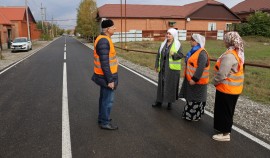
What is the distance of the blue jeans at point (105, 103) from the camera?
461 cm

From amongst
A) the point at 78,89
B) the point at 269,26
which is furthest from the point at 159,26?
the point at 78,89

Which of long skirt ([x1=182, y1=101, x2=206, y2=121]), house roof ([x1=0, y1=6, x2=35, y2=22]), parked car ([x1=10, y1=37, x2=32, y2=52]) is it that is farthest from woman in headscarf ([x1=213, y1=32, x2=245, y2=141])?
house roof ([x1=0, y1=6, x2=35, y2=22])

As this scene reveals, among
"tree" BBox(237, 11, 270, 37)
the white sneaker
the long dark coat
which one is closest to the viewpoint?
the white sneaker

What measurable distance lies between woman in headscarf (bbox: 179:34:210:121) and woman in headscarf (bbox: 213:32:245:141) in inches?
20.5

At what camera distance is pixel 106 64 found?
14.0ft

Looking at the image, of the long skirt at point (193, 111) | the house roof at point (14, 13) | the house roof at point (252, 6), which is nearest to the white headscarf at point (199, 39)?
the long skirt at point (193, 111)

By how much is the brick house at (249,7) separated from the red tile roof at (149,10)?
729cm

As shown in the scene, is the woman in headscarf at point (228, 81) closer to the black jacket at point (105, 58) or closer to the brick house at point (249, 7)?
the black jacket at point (105, 58)

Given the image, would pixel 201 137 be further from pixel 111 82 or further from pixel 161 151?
pixel 111 82

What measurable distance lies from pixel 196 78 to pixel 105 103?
69.9 inches

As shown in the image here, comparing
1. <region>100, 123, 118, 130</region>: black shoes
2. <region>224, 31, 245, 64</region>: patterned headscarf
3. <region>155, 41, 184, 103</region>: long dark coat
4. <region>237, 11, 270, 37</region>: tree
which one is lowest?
<region>100, 123, 118, 130</region>: black shoes

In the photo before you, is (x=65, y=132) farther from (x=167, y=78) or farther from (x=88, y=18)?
(x=88, y=18)

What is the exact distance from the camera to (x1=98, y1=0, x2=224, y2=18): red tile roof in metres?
45.3

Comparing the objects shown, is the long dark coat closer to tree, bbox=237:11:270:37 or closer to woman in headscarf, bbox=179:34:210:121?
woman in headscarf, bbox=179:34:210:121
